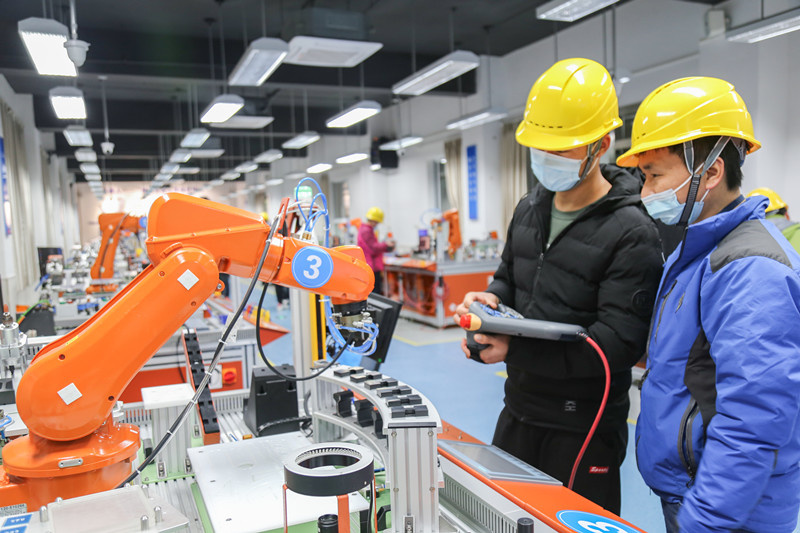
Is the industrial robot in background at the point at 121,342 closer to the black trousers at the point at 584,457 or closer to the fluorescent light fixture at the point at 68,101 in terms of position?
the black trousers at the point at 584,457

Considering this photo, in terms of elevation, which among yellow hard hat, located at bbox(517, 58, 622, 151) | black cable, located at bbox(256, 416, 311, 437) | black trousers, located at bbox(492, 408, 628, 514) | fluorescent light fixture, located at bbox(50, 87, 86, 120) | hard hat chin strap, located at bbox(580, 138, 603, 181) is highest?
fluorescent light fixture, located at bbox(50, 87, 86, 120)

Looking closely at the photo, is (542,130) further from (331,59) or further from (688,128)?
(331,59)

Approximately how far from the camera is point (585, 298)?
55.7 inches

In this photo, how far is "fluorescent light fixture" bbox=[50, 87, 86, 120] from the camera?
5664mm

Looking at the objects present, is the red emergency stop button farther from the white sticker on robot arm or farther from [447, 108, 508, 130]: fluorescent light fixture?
[447, 108, 508, 130]: fluorescent light fixture

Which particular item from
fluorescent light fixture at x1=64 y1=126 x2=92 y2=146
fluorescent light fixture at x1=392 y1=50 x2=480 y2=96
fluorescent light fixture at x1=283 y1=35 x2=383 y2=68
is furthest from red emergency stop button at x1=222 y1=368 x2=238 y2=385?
fluorescent light fixture at x1=64 y1=126 x2=92 y2=146

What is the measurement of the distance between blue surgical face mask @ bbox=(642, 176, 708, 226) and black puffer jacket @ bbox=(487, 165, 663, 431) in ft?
0.67

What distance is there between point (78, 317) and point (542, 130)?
9.43 feet

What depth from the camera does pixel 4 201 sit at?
6969 millimetres

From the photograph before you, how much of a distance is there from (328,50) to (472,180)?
4.91m

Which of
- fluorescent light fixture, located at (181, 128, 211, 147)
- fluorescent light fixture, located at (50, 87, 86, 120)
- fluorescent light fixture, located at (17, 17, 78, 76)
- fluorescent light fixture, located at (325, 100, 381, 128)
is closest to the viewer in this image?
fluorescent light fixture, located at (17, 17, 78, 76)

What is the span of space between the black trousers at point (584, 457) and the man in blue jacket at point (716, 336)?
0.30m

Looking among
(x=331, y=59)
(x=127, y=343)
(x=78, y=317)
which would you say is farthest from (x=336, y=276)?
(x=331, y=59)

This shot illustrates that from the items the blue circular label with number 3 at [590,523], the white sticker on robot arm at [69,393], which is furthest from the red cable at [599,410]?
the white sticker on robot arm at [69,393]
